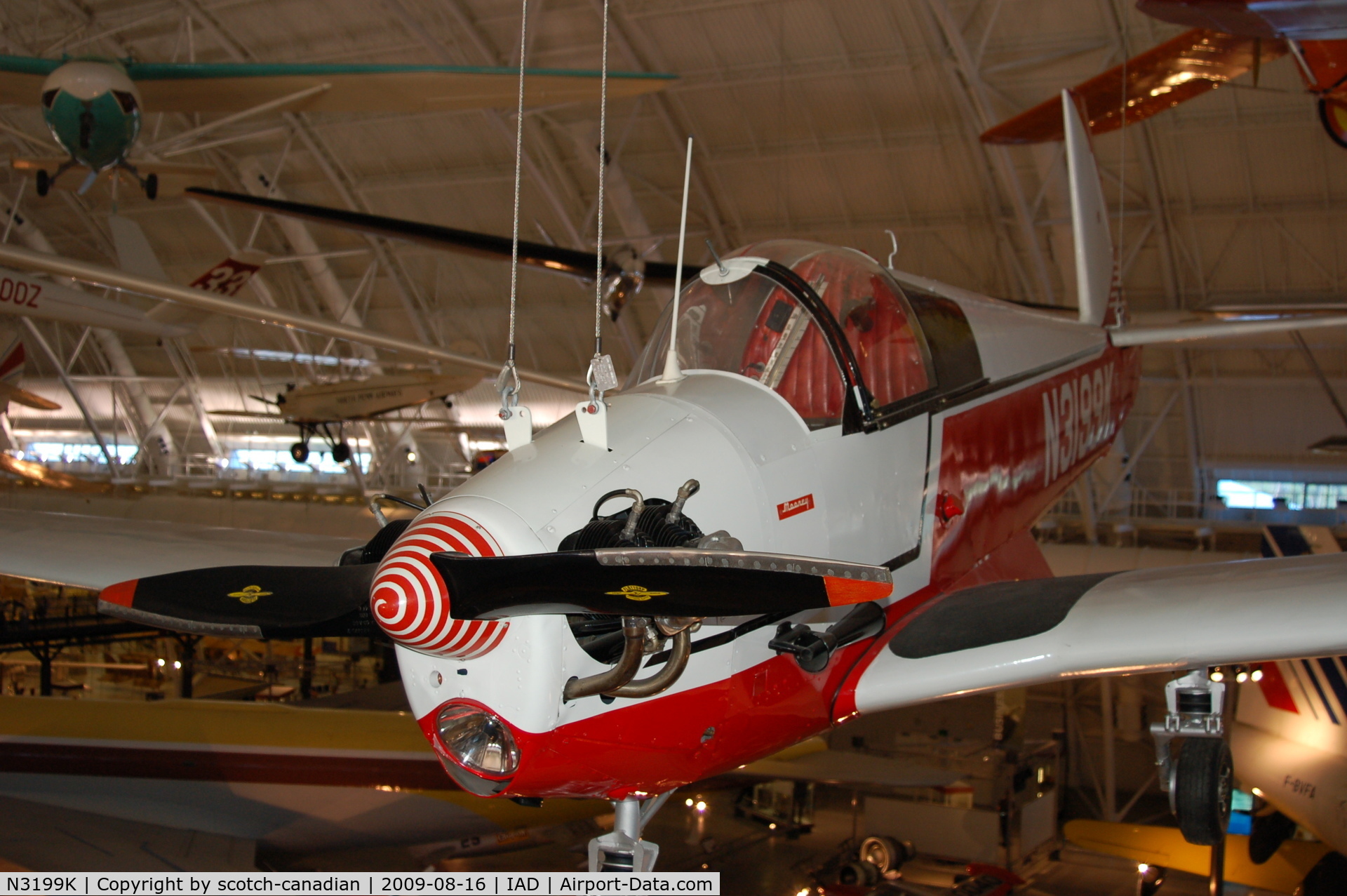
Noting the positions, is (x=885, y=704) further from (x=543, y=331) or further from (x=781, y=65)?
(x=543, y=331)

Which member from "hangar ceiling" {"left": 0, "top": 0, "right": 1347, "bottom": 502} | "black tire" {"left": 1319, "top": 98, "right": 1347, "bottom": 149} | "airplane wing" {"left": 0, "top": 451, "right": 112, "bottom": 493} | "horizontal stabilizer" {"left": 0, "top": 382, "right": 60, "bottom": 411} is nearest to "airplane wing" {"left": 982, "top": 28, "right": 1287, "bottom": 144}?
"black tire" {"left": 1319, "top": 98, "right": 1347, "bottom": 149}

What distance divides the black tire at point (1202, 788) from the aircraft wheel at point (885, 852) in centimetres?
1169

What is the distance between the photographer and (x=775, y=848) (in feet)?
53.0

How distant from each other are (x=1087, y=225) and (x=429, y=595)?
7.16m

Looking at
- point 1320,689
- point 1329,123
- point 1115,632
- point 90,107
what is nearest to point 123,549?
point 1115,632

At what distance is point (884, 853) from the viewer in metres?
14.7

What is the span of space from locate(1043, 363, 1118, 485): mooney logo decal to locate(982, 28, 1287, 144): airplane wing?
3.82 m

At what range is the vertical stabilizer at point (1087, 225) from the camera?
7.68 metres

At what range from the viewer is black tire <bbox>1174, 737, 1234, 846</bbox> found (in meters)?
3.66

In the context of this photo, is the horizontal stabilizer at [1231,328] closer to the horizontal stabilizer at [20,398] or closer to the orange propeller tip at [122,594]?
the orange propeller tip at [122,594]

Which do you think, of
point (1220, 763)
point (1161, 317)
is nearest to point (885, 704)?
point (1220, 763)

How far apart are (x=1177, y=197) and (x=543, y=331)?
16.3 metres

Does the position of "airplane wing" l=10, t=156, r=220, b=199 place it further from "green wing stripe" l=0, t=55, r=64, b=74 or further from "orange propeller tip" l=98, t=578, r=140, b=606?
"orange propeller tip" l=98, t=578, r=140, b=606

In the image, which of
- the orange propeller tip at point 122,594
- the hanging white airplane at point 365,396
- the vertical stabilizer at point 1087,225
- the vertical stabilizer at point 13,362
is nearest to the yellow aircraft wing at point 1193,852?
Answer: the vertical stabilizer at point 1087,225
